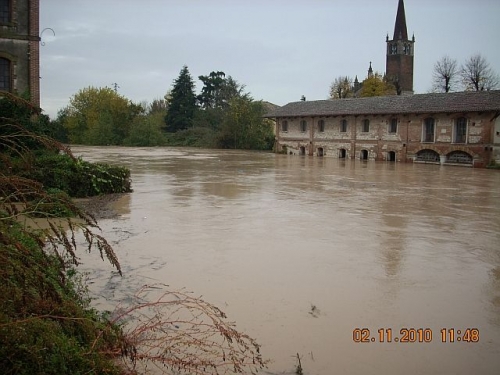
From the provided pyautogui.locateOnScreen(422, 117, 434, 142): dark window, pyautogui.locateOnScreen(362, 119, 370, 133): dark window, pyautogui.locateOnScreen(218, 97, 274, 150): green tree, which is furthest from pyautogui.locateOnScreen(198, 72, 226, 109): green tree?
pyautogui.locateOnScreen(422, 117, 434, 142): dark window

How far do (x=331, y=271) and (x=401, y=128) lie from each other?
3073 cm

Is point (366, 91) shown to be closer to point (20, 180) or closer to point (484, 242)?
point (484, 242)

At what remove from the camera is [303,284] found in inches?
269

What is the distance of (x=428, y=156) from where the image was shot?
34.5 m

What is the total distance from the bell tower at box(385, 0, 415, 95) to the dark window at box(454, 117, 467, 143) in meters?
39.8

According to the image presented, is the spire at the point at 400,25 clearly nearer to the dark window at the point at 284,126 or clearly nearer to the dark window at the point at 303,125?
the dark window at the point at 284,126

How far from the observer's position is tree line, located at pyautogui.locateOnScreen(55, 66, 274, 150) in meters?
57.0

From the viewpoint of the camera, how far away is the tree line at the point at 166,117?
187ft

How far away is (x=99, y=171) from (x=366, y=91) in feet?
156

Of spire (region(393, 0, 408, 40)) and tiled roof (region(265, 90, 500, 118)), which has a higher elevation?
spire (region(393, 0, 408, 40))
